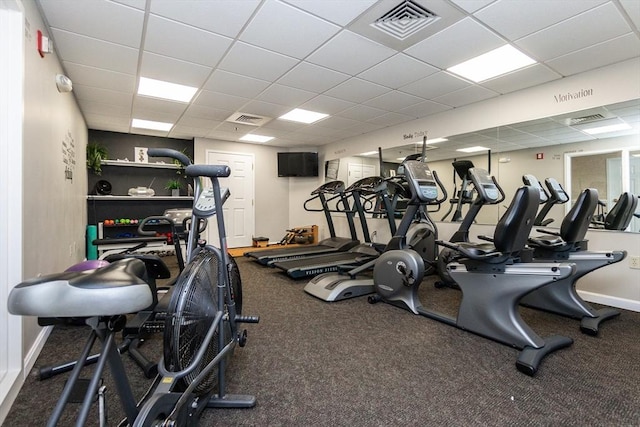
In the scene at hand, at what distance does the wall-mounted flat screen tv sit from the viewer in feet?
24.3

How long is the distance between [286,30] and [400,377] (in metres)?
2.76

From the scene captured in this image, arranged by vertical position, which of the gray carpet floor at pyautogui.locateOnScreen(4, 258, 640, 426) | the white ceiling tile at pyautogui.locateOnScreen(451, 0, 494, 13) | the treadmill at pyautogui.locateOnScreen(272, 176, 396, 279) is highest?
the white ceiling tile at pyautogui.locateOnScreen(451, 0, 494, 13)

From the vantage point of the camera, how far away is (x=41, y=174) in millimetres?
2316

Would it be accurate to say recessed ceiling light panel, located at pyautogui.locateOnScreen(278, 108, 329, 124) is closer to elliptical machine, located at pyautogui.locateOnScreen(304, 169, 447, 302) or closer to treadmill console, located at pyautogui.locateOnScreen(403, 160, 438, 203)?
elliptical machine, located at pyautogui.locateOnScreen(304, 169, 447, 302)

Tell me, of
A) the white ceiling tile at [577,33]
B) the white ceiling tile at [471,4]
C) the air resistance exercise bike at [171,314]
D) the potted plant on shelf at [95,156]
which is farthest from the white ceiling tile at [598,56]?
the potted plant on shelf at [95,156]

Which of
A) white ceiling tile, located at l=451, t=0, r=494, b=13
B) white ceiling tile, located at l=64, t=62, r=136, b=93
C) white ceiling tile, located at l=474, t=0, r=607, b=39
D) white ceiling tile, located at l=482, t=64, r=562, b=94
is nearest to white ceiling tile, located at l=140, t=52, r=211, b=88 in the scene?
white ceiling tile, located at l=64, t=62, r=136, b=93

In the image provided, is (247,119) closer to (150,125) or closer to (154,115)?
(154,115)

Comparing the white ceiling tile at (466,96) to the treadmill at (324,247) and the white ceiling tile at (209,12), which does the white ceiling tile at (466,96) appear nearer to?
the treadmill at (324,247)

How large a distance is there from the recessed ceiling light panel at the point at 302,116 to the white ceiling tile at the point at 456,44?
2.23 metres

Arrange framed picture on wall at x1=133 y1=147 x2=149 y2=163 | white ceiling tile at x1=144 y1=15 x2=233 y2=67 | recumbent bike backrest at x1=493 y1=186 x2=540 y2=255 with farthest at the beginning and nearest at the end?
1. framed picture on wall at x1=133 y1=147 x2=149 y2=163
2. white ceiling tile at x1=144 y1=15 x2=233 y2=67
3. recumbent bike backrest at x1=493 y1=186 x2=540 y2=255

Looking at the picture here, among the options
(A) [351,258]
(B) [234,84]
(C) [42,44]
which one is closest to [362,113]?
(B) [234,84]

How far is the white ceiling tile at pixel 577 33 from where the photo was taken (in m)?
2.40

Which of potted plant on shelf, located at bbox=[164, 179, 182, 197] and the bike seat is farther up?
potted plant on shelf, located at bbox=[164, 179, 182, 197]

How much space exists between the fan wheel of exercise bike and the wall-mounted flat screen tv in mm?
5928
